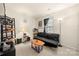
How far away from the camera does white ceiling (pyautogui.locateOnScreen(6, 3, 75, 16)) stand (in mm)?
1800

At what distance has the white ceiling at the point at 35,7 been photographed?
180 cm

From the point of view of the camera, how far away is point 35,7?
1.84 m

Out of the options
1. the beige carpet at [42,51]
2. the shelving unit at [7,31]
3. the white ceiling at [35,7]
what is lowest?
the beige carpet at [42,51]

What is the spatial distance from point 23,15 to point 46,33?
2.10 ft

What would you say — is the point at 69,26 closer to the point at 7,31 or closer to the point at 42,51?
the point at 42,51

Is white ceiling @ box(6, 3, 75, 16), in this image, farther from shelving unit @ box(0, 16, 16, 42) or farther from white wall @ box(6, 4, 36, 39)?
shelving unit @ box(0, 16, 16, 42)

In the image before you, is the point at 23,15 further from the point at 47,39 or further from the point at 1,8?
the point at 47,39

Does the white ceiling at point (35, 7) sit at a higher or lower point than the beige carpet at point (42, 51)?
higher

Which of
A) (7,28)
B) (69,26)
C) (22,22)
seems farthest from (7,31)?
(69,26)

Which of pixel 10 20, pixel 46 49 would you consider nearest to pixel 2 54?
pixel 10 20

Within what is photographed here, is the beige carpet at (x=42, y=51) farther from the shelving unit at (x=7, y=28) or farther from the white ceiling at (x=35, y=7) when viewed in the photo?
the white ceiling at (x=35, y=7)

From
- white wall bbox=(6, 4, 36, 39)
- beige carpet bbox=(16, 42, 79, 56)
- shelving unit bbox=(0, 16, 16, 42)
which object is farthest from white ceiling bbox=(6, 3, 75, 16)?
beige carpet bbox=(16, 42, 79, 56)

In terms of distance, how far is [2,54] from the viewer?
180 centimetres

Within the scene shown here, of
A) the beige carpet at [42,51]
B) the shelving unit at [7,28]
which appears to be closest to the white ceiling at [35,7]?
the shelving unit at [7,28]
